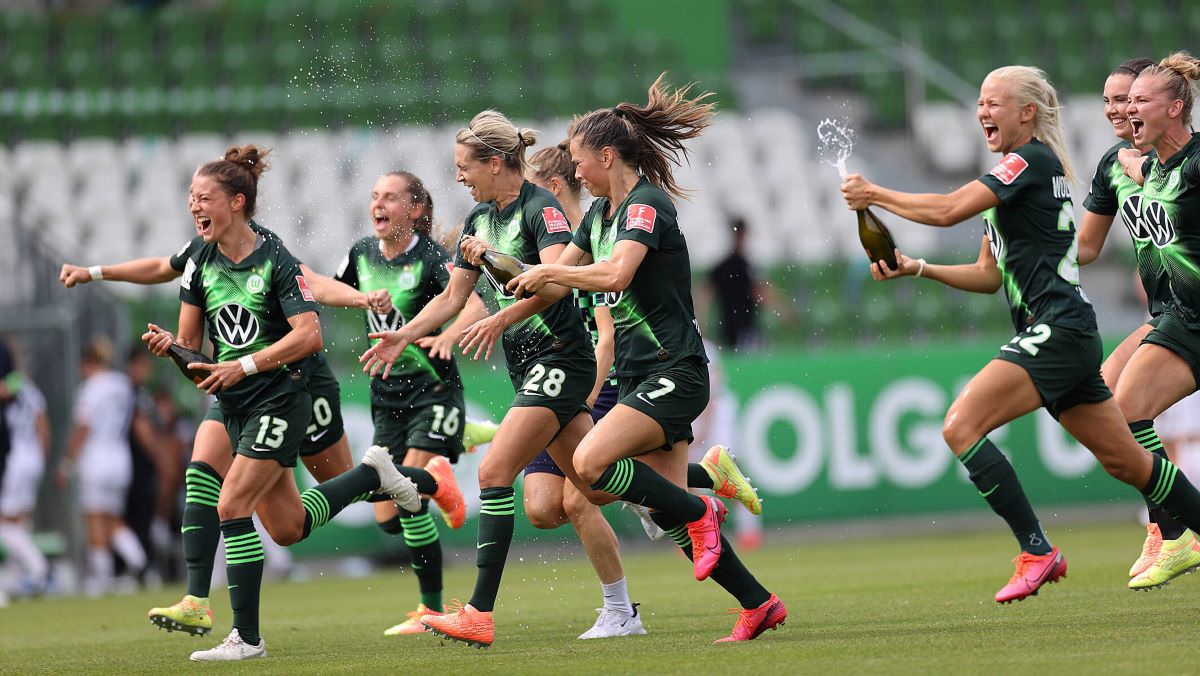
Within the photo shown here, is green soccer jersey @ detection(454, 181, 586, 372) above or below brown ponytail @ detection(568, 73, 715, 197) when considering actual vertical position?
below

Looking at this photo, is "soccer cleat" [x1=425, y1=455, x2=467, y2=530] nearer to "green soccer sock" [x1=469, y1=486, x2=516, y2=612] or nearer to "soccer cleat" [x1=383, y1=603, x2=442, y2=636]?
"soccer cleat" [x1=383, y1=603, x2=442, y2=636]

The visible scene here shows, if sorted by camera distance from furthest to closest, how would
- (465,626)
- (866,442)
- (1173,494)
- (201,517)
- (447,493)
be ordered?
(866,442) < (447,493) < (201,517) < (465,626) < (1173,494)

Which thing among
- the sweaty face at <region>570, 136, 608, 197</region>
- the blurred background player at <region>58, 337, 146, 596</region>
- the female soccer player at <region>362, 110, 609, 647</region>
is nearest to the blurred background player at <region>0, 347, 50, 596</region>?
the blurred background player at <region>58, 337, 146, 596</region>

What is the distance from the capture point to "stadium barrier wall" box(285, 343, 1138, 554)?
15.2 meters

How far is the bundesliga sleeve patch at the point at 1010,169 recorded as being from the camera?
666 centimetres

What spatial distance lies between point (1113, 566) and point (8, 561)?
10.1m

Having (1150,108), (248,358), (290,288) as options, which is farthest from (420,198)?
(1150,108)

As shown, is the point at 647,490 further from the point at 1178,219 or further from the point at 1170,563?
the point at 1178,219

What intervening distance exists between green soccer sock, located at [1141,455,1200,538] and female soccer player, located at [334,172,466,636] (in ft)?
12.3

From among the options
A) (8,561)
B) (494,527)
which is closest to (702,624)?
(494,527)

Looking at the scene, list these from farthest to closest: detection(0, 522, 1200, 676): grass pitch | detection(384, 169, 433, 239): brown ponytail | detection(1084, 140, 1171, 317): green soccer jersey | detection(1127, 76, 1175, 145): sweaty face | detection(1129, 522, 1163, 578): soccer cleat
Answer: detection(384, 169, 433, 239): brown ponytail < detection(1084, 140, 1171, 317): green soccer jersey < detection(1129, 522, 1163, 578): soccer cleat < detection(1127, 76, 1175, 145): sweaty face < detection(0, 522, 1200, 676): grass pitch

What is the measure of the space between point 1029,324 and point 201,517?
4000mm

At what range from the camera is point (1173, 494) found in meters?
6.96

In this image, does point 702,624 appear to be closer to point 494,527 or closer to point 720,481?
point 720,481
